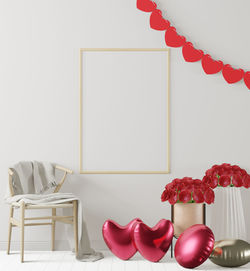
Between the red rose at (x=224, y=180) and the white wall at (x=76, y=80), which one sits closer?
the red rose at (x=224, y=180)

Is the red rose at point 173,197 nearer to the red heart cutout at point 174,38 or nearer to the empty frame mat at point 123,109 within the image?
the empty frame mat at point 123,109

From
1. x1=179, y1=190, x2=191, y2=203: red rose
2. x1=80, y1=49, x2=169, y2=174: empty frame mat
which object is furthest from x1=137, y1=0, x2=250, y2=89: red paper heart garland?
x1=179, y1=190, x2=191, y2=203: red rose

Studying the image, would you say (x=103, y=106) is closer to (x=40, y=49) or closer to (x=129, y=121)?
(x=129, y=121)

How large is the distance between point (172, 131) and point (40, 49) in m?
1.33

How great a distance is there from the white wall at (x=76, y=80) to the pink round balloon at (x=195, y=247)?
0.79 metres

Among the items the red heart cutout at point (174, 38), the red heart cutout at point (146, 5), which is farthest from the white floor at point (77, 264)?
the red heart cutout at point (146, 5)

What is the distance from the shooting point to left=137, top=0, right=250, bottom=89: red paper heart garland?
388 centimetres

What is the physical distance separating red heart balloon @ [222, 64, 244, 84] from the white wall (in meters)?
0.05

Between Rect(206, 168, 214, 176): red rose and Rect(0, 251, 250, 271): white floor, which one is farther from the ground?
Rect(206, 168, 214, 176): red rose

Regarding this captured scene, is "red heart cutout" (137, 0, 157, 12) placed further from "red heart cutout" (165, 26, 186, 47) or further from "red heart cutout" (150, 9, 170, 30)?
"red heart cutout" (165, 26, 186, 47)

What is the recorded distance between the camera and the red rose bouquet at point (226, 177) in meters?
3.58

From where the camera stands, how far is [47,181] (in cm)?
374

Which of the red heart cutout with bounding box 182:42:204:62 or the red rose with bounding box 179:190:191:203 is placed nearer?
the red rose with bounding box 179:190:191:203

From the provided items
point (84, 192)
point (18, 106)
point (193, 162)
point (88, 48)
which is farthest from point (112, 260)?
point (88, 48)
